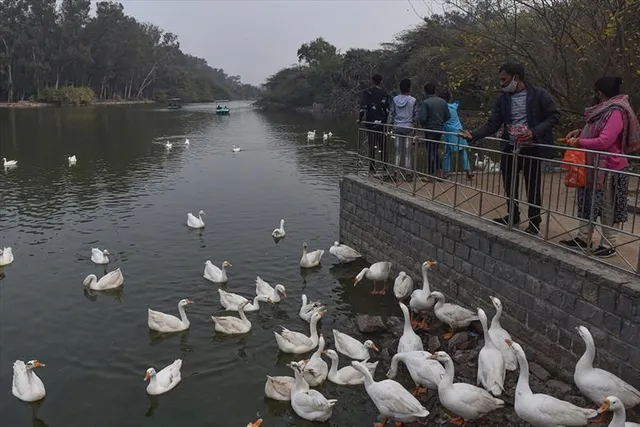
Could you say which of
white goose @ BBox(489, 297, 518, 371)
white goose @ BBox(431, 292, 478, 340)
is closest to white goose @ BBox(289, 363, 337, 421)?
white goose @ BBox(489, 297, 518, 371)

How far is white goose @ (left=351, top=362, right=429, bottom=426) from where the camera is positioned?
679cm

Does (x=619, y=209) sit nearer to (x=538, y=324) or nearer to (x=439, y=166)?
(x=538, y=324)

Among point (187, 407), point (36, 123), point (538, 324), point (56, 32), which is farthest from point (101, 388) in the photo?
point (56, 32)

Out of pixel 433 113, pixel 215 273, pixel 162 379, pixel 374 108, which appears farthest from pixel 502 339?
pixel 374 108

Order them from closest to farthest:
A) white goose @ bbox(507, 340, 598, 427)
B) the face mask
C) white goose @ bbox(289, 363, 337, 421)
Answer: white goose @ bbox(507, 340, 598, 427)
white goose @ bbox(289, 363, 337, 421)
the face mask

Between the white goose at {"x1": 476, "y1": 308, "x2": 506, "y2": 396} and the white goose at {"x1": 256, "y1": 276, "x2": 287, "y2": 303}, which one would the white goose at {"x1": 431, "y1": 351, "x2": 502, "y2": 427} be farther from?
the white goose at {"x1": 256, "y1": 276, "x2": 287, "y2": 303}

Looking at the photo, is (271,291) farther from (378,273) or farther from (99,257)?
(99,257)

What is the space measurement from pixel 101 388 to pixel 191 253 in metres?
6.02

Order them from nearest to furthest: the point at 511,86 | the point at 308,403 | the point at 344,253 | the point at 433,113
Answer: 1. the point at 308,403
2. the point at 511,86
3. the point at 433,113
4. the point at 344,253

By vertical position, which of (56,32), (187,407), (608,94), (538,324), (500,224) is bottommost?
(187,407)

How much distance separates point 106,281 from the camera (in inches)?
455

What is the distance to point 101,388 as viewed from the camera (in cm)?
809

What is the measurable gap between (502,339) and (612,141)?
9.50 feet

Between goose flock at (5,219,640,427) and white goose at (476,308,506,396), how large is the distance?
0.01m
